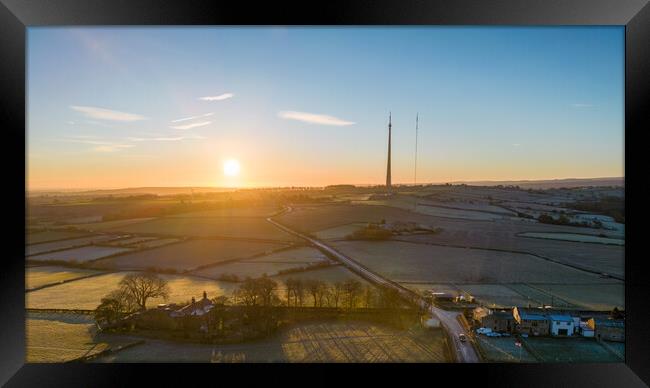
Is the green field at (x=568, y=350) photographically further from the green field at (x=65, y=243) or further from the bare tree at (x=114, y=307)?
the green field at (x=65, y=243)

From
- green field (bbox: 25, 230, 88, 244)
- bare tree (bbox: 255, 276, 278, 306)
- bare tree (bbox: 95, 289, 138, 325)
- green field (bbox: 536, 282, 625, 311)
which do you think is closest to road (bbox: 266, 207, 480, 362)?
bare tree (bbox: 255, 276, 278, 306)

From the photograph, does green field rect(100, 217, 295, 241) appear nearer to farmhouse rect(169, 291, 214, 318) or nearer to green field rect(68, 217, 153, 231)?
green field rect(68, 217, 153, 231)

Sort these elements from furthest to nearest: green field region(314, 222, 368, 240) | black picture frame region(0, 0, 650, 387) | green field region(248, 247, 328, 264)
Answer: green field region(314, 222, 368, 240)
green field region(248, 247, 328, 264)
black picture frame region(0, 0, 650, 387)

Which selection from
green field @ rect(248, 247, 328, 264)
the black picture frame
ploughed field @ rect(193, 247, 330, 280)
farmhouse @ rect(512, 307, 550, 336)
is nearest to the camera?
the black picture frame

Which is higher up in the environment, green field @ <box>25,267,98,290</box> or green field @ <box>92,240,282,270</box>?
green field @ <box>92,240,282,270</box>

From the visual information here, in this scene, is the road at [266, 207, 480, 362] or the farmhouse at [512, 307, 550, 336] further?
the farmhouse at [512, 307, 550, 336]

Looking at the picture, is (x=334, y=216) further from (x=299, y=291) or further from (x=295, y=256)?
(x=299, y=291)

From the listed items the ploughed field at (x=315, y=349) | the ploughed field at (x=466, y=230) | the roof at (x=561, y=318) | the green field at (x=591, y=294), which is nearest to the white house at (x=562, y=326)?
the roof at (x=561, y=318)
